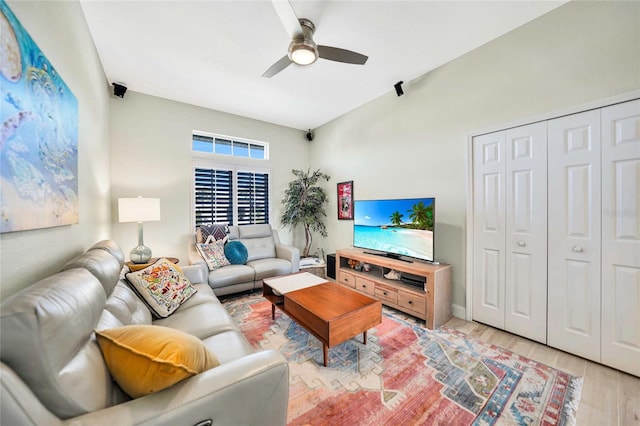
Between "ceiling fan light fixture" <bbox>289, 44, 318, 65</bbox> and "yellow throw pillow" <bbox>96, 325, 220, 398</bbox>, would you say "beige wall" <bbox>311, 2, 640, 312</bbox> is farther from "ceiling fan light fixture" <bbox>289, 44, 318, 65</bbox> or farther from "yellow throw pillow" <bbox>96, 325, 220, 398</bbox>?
"yellow throw pillow" <bbox>96, 325, 220, 398</bbox>

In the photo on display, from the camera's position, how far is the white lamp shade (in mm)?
2633

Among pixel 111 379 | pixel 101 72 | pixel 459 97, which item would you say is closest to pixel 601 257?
pixel 459 97

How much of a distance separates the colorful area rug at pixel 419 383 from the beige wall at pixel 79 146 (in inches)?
59.6

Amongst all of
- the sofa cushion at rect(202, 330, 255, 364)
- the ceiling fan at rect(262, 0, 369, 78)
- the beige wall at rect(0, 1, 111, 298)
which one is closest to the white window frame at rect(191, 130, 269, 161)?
the beige wall at rect(0, 1, 111, 298)

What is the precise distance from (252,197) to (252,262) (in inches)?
52.5

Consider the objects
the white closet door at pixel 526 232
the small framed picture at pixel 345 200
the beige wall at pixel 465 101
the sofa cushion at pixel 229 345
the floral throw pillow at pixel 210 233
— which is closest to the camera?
the sofa cushion at pixel 229 345

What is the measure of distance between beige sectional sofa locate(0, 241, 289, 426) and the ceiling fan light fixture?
1.96m

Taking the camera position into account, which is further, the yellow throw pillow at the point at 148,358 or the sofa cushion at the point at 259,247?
the sofa cushion at the point at 259,247

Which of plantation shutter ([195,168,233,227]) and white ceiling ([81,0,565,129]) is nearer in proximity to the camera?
white ceiling ([81,0,565,129])

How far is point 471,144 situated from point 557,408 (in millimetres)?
2210

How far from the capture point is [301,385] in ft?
5.34

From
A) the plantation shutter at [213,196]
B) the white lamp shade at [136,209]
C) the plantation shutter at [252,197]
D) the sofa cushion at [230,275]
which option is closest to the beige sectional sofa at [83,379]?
the white lamp shade at [136,209]

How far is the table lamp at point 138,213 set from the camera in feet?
8.66

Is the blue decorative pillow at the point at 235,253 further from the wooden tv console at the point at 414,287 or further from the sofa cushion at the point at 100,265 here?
the sofa cushion at the point at 100,265
